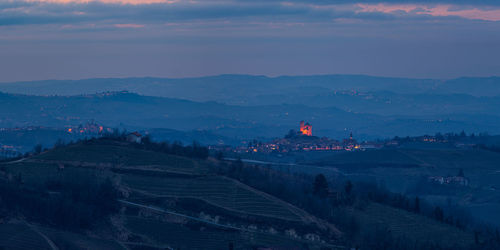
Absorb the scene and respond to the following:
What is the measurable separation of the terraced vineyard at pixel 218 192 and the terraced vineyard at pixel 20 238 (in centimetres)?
1687

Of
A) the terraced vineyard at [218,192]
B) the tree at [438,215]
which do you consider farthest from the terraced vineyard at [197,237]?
the tree at [438,215]

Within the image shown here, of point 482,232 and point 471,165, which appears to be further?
point 471,165

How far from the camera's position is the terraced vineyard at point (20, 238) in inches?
2297

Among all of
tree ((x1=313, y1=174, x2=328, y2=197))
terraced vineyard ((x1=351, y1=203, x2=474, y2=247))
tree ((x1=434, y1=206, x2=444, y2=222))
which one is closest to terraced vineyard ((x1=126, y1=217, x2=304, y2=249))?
terraced vineyard ((x1=351, y1=203, x2=474, y2=247))

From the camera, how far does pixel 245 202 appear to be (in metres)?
76.8

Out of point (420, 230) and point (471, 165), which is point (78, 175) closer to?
point (420, 230)

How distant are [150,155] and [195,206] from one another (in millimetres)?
19187

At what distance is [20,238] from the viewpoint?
197ft

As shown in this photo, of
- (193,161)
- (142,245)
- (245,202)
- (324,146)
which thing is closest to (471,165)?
(324,146)

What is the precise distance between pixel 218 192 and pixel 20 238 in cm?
2230

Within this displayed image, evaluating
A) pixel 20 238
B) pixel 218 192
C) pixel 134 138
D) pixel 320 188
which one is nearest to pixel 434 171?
pixel 134 138

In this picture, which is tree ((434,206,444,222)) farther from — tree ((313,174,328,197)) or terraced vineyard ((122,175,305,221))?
terraced vineyard ((122,175,305,221))

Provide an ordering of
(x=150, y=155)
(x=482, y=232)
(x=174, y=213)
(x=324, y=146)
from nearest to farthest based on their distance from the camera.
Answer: (x=174, y=213) < (x=482, y=232) < (x=150, y=155) < (x=324, y=146)

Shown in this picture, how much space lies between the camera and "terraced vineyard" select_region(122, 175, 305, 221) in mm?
75000
